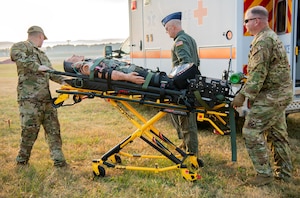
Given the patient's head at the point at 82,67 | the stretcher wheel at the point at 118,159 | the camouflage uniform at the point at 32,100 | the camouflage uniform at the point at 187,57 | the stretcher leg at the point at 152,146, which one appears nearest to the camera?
the patient's head at the point at 82,67

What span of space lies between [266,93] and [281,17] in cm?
203

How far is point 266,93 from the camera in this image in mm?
3814

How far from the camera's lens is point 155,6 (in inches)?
285

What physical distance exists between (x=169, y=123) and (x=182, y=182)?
319cm

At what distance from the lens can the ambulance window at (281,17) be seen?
17.3 ft

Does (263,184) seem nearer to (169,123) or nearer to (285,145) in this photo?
(285,145)

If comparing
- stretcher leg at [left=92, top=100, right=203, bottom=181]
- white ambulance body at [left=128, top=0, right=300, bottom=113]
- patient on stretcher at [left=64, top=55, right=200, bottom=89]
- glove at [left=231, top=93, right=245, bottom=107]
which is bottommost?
stretcher leg at [left=92, top=100, right=203, bottom=181]

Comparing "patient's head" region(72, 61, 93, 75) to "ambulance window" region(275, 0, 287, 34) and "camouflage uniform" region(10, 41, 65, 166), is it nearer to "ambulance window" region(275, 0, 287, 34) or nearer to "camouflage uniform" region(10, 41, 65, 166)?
"camouflage uniform" region(10, 41, 65, 166)

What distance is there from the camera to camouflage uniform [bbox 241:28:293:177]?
364cm

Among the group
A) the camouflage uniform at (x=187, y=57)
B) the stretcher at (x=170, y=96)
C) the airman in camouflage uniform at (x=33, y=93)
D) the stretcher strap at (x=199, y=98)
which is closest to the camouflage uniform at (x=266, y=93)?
the stretcher at (x=170, y=96)

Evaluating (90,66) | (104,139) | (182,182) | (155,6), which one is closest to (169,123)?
(104,139)

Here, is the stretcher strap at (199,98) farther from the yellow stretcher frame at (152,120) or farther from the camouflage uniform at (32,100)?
the camouflage uniform at (32,100)

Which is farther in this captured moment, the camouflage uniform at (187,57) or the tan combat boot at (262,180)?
the camouflage uniform at (187,57)

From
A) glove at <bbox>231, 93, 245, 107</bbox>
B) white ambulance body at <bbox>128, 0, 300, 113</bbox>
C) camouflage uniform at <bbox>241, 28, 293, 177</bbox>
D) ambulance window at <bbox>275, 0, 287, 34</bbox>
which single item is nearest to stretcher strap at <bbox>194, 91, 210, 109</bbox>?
glove at <bbox>231, 93, 245, 107</bbox>
